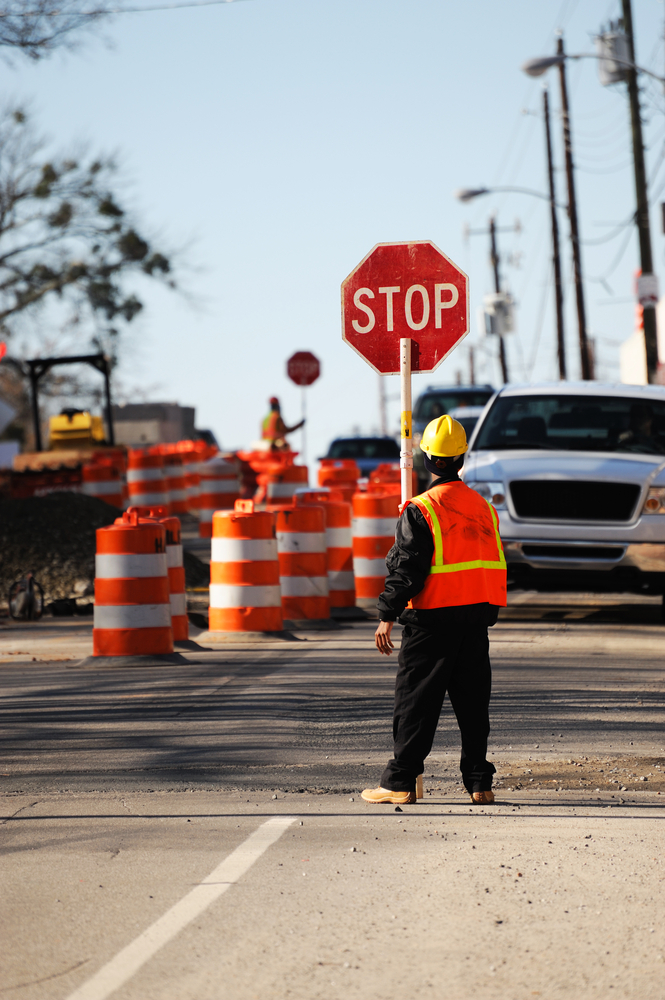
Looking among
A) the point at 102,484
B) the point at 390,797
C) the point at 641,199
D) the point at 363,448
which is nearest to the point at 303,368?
the point at 363,448

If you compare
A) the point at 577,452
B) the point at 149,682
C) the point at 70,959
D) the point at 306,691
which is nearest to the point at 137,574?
the point at 149,682

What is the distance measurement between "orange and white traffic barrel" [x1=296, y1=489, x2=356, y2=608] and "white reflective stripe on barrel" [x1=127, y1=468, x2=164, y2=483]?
13.4 meters

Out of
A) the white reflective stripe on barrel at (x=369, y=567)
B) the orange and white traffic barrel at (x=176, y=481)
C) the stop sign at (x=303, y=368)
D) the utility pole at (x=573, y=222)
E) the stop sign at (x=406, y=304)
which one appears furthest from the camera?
the utility pole at (x=573, y=222)

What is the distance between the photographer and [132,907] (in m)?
5.02

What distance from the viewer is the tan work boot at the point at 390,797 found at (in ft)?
21.2

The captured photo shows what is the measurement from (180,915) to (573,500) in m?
8.31

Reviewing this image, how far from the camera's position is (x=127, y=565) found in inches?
415

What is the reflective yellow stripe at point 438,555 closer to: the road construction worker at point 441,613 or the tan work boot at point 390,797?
the road construction worker at point 441,613

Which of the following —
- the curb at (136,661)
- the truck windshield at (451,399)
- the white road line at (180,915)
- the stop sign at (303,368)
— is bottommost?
the white road line at (180,915)

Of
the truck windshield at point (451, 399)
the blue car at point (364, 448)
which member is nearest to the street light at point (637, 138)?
the truck windshield at point (451, 399)

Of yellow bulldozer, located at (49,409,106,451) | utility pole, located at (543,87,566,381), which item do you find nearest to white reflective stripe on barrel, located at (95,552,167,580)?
yellow bulldozer, located at (49,409,106,451)

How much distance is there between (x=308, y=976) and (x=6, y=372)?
250 ft

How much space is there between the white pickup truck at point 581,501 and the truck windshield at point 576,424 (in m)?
0.02

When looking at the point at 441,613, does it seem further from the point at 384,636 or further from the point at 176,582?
the point at 176,582
